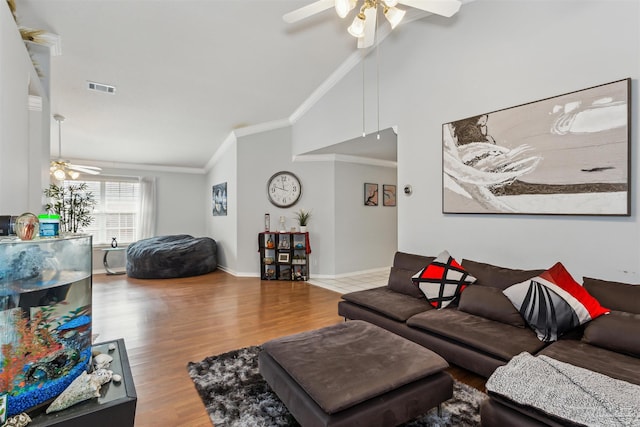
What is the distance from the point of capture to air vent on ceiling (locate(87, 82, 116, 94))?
151 inches

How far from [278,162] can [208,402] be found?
14.7 ft

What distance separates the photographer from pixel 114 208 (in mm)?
7004

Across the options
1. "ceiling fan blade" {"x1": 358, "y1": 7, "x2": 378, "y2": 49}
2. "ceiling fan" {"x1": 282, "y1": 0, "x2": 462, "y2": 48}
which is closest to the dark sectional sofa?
"ceiling fan" {"x1": 282, "y1": 0, "x2": 462, "y2": 48}

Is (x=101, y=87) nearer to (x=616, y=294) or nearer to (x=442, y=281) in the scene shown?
(x=442, y=281)

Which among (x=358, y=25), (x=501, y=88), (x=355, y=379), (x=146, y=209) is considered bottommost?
(x=355, y=379)

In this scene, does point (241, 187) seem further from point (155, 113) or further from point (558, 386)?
point (558, 386)

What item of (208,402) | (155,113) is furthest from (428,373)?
(155,113)

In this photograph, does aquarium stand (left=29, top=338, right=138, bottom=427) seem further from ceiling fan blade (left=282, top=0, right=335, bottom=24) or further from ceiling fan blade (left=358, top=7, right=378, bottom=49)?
ceiling fan blade (left=358, top=7, right=378, bottom=49)

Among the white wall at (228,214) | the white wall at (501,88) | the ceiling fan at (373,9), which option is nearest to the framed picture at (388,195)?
the white wall at (501,88)

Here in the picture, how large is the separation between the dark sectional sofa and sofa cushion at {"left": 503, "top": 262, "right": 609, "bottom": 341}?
0.20 ft

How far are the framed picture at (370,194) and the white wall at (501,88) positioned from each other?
6.12ft

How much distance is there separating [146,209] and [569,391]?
7965 mm

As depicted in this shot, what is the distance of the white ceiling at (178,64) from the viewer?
9.61 feet

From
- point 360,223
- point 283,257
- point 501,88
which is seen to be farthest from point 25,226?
point 360,223
